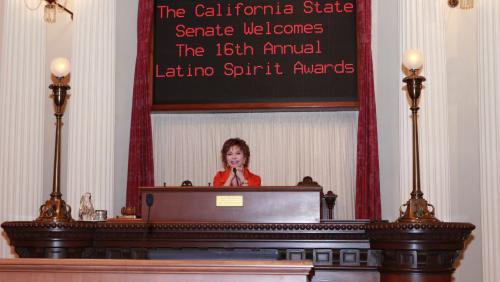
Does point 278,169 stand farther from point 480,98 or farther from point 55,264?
point 55,264

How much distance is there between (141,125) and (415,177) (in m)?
4.15

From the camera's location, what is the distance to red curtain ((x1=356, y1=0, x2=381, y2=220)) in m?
8.52

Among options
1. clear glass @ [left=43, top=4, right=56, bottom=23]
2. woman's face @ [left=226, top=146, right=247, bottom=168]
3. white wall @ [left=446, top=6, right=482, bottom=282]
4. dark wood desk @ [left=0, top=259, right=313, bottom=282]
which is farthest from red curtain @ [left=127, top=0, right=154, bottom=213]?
dark wood desk @ [left=0, top=259, right=313, bottom=282]

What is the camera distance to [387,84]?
29.1 ft

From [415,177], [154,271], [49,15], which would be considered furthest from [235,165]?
[154,271]

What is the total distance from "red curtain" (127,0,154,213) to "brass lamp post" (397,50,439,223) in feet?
12.8

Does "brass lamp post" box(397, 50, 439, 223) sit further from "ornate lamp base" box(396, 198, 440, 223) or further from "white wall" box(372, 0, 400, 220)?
"white wall" box(372, 0, 400, 220)

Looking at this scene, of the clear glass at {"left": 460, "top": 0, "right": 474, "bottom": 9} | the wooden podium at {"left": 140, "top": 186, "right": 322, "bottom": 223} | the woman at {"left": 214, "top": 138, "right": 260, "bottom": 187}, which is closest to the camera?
the wooden podium at {"left": 140, "top": 186, "right": 322, "bottom": 223}

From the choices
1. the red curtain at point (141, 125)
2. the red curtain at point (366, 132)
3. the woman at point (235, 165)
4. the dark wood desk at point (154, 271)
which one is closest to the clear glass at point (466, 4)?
the red curtain at point (366, 132)

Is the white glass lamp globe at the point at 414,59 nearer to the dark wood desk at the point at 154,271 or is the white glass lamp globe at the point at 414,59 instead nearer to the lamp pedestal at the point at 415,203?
the lamp pedestal at the point at 415,203

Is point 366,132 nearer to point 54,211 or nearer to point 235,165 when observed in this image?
point 235,165

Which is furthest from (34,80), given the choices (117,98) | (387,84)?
(387,84)

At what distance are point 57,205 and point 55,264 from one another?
271cm

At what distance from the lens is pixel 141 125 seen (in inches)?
357
